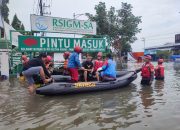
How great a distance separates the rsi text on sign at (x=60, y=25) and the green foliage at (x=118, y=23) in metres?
15.7

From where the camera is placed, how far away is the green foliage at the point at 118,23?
38.0 m

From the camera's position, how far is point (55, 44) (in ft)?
64.5

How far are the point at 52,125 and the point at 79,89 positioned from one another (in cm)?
423

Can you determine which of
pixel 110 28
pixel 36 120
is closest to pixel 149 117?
pixel 36 120

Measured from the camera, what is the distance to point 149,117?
22.5 feet

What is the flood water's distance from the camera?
249 inches

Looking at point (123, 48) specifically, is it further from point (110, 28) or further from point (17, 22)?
point (17, 22)

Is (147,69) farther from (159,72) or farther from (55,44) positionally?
(55,44)

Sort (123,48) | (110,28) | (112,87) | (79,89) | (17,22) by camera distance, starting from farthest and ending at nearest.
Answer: (17,22) → (123,48) → (110,28) → (112,87) → (79,89)

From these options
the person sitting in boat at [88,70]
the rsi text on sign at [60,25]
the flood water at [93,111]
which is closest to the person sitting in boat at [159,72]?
the flood water at [93,111]

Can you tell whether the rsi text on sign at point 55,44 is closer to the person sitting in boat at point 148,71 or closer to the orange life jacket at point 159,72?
the orange life jacket at point 159,72

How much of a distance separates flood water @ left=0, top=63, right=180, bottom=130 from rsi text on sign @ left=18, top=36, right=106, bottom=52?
26.8 ft

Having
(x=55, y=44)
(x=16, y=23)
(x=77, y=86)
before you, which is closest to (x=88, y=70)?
(x=77, y=86)

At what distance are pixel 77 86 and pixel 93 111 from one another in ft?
9.59
